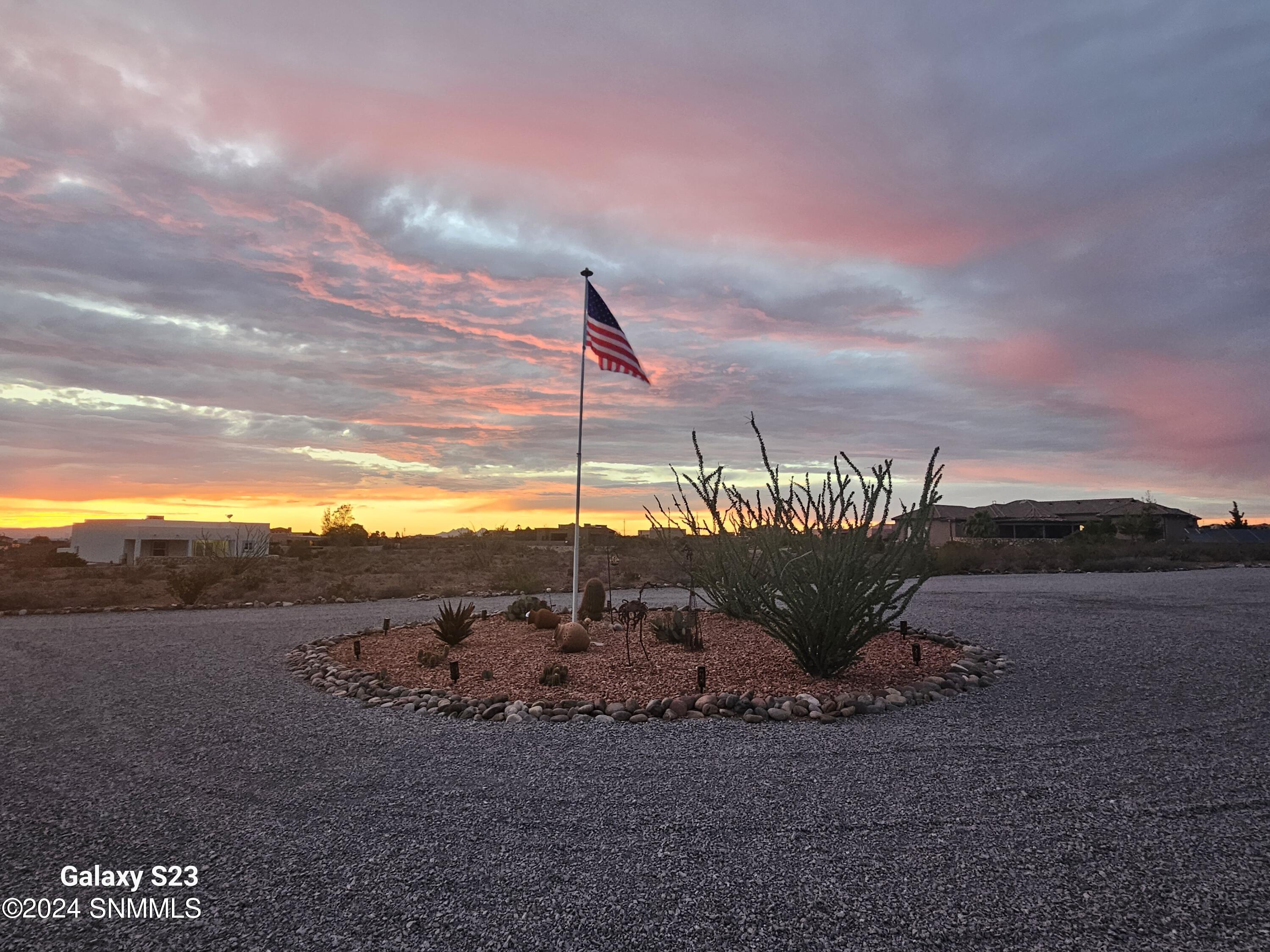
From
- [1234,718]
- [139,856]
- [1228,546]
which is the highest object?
[1228,546]

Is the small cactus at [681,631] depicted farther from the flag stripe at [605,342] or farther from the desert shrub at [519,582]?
the desert shrub at [519,582]

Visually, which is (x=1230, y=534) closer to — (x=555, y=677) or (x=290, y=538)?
(x=555, y=677)

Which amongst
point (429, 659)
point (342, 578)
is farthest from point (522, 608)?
point (342, 578)

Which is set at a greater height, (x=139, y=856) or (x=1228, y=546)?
(x=1228, y=546)

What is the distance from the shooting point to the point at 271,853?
14.2 feet

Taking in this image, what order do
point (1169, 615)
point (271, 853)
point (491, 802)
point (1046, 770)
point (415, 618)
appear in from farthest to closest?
point (415, 618) → point (1169, 615) → point (1046, 770) → point (491, 802) → point (271, 853)

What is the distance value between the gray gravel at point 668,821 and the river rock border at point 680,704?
277 mm

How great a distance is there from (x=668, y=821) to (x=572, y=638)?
19.7ft

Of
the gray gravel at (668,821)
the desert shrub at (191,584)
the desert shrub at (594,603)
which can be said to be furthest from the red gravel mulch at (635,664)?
the desert shrub at (191,584)

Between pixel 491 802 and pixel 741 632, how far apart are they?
24.1ft

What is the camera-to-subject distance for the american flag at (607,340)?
12.2 meters

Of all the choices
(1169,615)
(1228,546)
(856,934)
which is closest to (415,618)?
(856,934)

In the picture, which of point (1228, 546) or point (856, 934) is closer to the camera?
point (856, 934)

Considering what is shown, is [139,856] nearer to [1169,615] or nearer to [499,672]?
[499,672]
